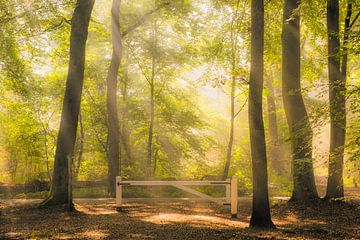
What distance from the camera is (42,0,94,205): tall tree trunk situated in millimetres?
12602

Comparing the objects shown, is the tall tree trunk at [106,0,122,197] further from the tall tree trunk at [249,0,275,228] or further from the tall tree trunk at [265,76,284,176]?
the tall tree trunk at [265,76,284,176]

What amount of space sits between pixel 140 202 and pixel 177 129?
1027 centimetres

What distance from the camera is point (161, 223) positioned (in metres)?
10.1

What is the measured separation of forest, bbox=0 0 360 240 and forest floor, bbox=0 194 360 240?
0.20 feet

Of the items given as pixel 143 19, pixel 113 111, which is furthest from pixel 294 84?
pixel 143 19

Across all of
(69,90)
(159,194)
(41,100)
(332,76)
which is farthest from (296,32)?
(41,100)

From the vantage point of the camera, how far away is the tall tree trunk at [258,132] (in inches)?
373

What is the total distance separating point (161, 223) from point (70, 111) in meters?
5.39

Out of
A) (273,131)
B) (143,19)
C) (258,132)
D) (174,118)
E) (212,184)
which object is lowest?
(212,184)

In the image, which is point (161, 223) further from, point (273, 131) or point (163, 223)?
point (273, 131)

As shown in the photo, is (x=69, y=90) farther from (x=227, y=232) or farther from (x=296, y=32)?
(x=296, y=32)

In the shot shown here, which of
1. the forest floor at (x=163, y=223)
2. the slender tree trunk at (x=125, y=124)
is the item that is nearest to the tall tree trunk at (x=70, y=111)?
the forest floor at (x=163, y=223)

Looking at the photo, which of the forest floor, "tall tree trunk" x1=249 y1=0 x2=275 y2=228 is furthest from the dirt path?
"tall tree trunk" x1=249 y1=0 x2=275 y2=228

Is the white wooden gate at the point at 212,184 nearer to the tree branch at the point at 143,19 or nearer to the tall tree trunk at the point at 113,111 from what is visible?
the tall tree trunk at the point at 113,111
